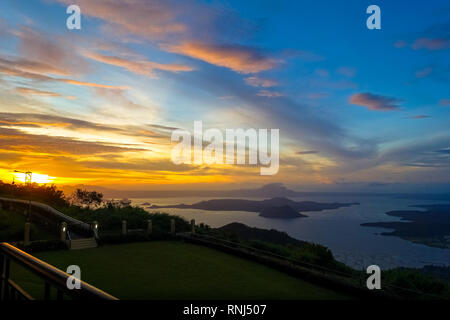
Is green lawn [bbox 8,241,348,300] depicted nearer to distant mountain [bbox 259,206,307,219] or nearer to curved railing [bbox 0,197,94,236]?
curved railing [bbox 0,197,94,236]

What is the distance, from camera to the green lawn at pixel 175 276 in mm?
11391

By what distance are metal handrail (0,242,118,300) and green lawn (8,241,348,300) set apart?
7.78 meters

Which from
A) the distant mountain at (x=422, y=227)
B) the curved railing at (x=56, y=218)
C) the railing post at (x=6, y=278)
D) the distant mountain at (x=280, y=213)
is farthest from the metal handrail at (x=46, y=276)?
the distant mountain at (x=280, y=213)

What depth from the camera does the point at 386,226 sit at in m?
97.2

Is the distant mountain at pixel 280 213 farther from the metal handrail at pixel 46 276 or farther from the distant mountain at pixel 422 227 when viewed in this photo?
the metal handrail at pixel 46 276

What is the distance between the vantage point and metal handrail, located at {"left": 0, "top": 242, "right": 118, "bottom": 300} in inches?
64.9

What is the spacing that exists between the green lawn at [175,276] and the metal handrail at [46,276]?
7781mm

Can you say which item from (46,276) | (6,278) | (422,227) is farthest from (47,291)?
(422,227)

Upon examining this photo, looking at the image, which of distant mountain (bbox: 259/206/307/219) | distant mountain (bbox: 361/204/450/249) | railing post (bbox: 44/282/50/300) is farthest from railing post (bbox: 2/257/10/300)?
distant mountain (bbox: 259/206/307/219)

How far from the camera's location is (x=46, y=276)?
75.5 inches

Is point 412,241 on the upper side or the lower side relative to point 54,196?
lower
